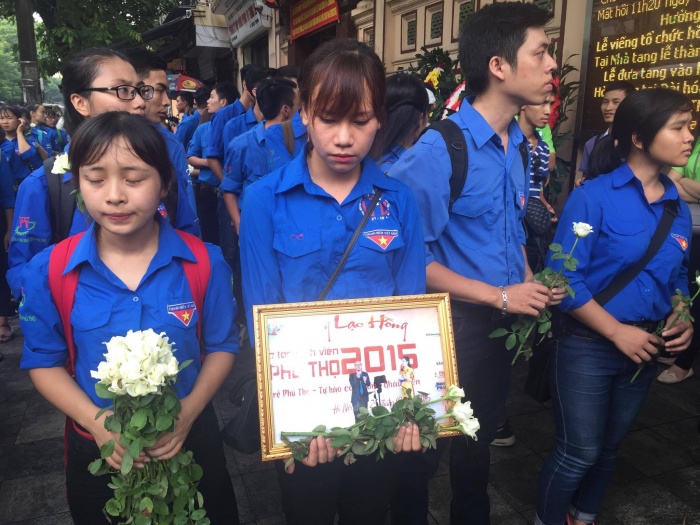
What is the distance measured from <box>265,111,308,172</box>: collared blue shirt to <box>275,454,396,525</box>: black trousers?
2.63 metres

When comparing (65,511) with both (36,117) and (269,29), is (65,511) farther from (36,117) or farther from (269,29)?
(269,29)

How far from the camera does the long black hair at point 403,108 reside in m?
2.96

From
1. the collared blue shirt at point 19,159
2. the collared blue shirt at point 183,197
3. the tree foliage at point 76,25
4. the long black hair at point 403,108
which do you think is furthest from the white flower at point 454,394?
the tree foliage at point 76,25

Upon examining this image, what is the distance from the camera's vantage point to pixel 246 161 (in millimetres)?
4379

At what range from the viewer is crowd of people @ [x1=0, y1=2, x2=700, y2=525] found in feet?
5.56

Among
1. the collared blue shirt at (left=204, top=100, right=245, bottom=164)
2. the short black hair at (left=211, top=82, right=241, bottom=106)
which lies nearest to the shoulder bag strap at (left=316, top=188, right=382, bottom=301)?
the collared blue shirt at (left=204, top=100, right=245, bottom=164)

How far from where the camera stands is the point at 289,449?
1.57 metres

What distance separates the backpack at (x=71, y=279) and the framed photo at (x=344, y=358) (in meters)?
0.30

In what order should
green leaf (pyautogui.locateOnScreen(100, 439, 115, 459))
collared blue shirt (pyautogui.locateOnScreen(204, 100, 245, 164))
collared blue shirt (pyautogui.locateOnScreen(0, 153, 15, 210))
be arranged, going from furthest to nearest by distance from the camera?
collared blue shirt (pyautogui.locateOnScreen(204, 100, 245, 164)) < collared blue shirt (pyautogui.locateOnScreen(0, 153, 15, 210)) < green leaf (pyautogui.locateOnScreen(100, 439, 115, 459))

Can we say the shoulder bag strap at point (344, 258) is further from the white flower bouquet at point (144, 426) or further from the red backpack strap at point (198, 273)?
the white flower bouquet at point (144, 426)

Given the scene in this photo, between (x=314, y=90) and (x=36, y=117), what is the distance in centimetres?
911

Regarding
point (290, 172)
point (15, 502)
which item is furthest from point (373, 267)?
point (15, 502)

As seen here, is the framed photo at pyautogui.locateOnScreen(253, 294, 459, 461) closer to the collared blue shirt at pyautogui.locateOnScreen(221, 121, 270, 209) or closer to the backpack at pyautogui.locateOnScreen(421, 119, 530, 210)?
the backpack at pyautogui.locateOnScreen(421, 119, 530, 210)

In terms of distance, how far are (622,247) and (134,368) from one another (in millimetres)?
1751
